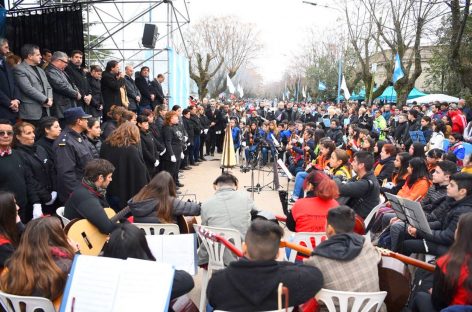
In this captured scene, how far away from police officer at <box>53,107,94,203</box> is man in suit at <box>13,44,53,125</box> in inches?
63.8

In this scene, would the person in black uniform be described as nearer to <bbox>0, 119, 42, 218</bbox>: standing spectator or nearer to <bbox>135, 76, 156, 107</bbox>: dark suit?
<bbox>135, 76, 156, 107</bbox>: dark suit

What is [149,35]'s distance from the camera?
1266cm

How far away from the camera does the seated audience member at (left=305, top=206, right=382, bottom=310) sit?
3.01 m

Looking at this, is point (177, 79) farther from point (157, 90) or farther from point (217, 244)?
point (217, 244)

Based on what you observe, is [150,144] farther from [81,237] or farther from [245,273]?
[245,273]

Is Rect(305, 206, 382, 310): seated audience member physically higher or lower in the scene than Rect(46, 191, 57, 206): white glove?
higher

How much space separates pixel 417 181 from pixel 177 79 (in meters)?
Answer: 10.2

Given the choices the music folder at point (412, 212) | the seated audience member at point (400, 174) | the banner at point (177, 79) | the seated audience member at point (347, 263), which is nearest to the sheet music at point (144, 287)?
the seated audience member at point (347, 263)

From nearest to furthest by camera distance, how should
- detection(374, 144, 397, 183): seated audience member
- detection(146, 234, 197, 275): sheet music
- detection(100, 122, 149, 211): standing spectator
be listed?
detection(146, 234, 197, 275): sheet music < detection(100, 122, 149, 211): standing spectator < detection(374, 144, 397, 183): seated audience member

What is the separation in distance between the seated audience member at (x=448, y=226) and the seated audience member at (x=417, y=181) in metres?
1.10

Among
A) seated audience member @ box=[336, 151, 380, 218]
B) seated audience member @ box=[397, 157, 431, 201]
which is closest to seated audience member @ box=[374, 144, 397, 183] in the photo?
seated audience member @ box=[397, 157, 431, 201]

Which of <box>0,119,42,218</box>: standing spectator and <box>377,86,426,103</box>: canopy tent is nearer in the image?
<box>0,119,42,218</box>: standing spectator

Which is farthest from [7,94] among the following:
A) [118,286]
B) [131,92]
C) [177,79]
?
[177,79]

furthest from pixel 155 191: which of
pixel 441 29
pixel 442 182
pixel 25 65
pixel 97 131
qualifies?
pixel 441 29
